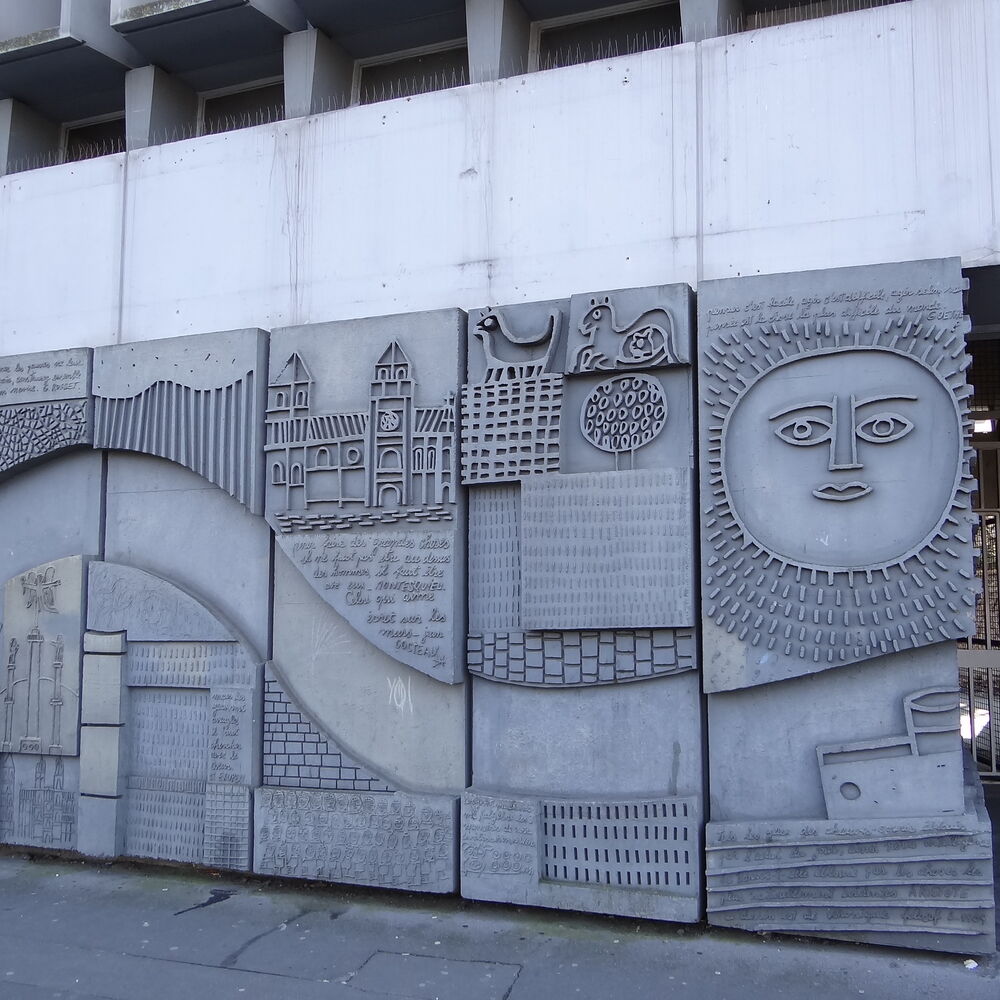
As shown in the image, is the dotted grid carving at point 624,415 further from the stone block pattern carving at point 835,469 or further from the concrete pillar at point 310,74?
the concrete pillar at point 310,74

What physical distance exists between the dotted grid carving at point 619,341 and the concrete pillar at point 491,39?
218 centimetres

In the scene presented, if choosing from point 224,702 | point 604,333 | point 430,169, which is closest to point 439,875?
point 224,702

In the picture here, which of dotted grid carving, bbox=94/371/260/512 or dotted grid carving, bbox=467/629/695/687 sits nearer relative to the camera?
dotted grid carving, bbox=467/629/695/687

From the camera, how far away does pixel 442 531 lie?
612cm

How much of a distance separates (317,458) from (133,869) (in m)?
3.32

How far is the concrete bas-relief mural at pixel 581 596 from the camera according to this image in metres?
5.55

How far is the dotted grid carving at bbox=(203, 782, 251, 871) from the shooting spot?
6.42m

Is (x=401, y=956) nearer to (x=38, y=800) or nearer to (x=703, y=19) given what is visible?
(x=38, y=800)

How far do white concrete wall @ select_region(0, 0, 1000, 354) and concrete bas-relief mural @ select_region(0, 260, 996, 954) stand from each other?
0.38 m

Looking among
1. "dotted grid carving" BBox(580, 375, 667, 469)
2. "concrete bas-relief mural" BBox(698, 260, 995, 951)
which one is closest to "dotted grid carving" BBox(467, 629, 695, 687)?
"concrete bas-relief mural" BBox(698, 260, 995, 951)

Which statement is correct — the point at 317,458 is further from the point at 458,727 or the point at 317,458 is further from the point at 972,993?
the point at 972,993

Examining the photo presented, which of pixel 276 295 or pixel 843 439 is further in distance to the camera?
pixel 276 295

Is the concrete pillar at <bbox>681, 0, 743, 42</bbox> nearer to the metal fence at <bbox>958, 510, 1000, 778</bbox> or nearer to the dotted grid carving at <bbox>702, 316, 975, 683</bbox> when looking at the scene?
the dotted grid carving at <bbox>702, 316, 975, 683</bbox>

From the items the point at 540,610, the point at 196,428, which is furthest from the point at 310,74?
the point at 540,610
